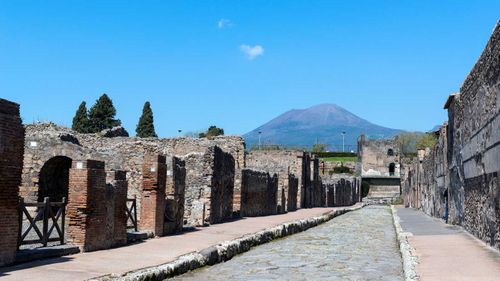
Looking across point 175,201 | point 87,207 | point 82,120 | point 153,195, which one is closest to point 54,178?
point 175,201

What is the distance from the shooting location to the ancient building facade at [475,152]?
39.4 ft

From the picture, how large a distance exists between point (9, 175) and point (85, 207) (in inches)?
73.8

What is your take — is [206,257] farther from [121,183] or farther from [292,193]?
[292,193]

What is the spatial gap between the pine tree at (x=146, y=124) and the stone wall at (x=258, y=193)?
3722 cm

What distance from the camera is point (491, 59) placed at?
12.4m

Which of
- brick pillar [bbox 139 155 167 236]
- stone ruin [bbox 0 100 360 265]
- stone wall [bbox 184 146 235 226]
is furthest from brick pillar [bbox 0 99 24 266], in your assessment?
stone wall [bbox 184 146 235 226]

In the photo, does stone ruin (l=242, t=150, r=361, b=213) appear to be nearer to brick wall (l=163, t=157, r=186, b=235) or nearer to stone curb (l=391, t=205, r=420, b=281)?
brick wall (l=163, t=157, r=186, b=235)

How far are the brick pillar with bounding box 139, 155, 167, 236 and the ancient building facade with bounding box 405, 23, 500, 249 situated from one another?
22.5 ft

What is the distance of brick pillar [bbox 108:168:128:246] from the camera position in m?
10.9

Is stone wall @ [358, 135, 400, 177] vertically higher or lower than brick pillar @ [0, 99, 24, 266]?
higher

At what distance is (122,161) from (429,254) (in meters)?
10.1

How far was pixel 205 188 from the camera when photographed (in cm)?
1800

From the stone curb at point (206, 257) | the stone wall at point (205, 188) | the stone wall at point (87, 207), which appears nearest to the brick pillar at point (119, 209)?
the stone wall at point (87, 207)

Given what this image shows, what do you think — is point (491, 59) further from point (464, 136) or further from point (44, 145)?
point (44, 145)
